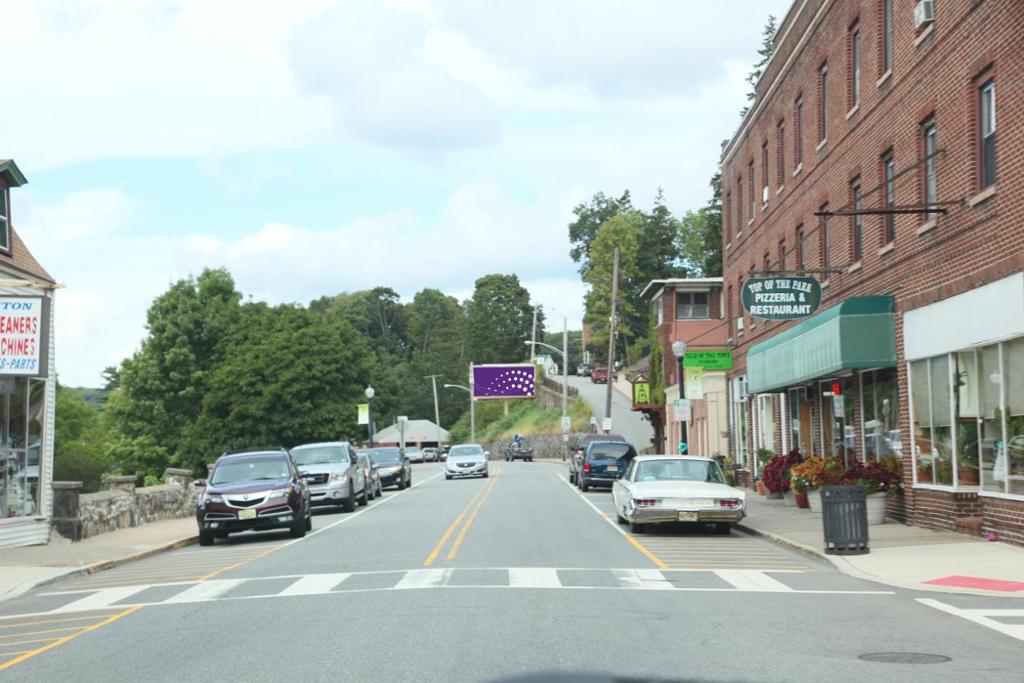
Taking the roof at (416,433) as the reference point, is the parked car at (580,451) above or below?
below

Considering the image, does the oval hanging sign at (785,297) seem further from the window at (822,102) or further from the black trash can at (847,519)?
the black trash can at (847,519)

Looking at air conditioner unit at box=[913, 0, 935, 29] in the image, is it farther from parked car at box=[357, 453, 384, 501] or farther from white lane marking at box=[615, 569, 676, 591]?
parked car at box=[357, 453, 384, 501]

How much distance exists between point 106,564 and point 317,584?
5.76 m

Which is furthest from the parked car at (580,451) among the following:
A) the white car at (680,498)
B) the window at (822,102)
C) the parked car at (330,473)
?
the white car at (680,498)

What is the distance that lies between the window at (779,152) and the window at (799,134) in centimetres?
179

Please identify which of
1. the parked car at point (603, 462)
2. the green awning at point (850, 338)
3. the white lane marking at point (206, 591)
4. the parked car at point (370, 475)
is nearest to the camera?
the white lane marking at point (206, 591)

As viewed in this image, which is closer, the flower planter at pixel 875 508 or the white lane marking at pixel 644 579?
the white lane marking at pixel 644 579

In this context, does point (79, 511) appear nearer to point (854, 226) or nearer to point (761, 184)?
point (854, 226)

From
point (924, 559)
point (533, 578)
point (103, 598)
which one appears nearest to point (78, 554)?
point (103, 598)

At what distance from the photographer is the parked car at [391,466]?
1818 inches

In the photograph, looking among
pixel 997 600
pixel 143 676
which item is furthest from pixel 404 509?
pixel 143 676

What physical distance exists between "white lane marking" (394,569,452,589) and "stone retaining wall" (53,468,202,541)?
9.79m

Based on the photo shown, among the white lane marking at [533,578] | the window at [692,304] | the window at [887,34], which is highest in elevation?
the window at [887,34]

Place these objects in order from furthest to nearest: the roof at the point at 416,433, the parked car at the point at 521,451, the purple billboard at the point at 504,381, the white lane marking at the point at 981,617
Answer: the roof at the point at 416,433
the purple billboard at the point at 504,381
the parked car at the point at 521,451
the white lane marking at the point at 981,617
